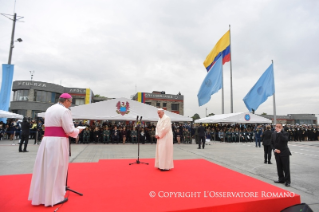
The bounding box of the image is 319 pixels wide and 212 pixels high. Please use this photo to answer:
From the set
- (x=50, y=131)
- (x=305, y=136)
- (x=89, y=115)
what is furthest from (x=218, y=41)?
(x=50, y=131)

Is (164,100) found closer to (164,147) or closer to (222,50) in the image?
(222,50)

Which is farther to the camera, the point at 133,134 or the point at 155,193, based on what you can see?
the point at 133,134

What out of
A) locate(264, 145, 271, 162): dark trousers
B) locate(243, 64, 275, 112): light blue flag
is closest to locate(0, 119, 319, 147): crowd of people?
locate(243, 64, 275, 112): light blue flag

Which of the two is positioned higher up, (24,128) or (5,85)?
(5,85)

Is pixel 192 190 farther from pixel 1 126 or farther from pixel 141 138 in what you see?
pixel 1 126

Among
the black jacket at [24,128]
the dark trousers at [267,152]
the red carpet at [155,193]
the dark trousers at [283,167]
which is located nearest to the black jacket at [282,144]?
the dark trousers at [283,167]

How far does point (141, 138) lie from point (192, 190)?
13.1m

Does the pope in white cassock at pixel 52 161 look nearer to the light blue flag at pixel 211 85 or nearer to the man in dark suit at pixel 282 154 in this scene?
the man in dark suit at pixel 282 154

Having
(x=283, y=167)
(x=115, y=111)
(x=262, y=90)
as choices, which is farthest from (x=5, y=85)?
(x=262, y=90)

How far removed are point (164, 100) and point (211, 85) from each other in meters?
24.2

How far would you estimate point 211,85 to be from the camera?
21.4 meters

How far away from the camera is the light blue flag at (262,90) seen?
1914cm

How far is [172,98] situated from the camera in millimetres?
45656

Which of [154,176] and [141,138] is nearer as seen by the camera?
[154,176]
